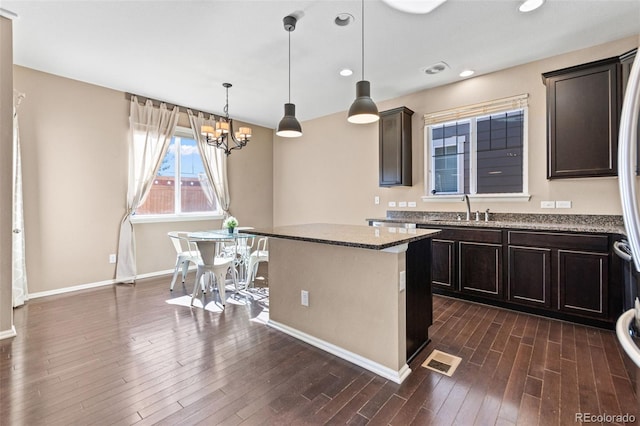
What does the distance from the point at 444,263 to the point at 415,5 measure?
281 cm

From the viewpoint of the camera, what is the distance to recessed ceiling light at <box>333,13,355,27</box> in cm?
272

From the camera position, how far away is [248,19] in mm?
2770

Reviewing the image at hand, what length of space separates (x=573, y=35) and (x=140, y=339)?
5153 millimetres

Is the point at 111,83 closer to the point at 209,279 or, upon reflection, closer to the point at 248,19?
the point at 248,19

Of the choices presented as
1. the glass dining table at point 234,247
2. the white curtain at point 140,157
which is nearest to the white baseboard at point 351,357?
the glass dining table at point 234,247

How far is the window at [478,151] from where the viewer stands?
12.4ft

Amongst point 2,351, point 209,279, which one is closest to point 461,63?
point 209,279

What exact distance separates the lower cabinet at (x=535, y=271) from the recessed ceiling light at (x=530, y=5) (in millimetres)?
2108

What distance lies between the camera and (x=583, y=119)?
10.1ft

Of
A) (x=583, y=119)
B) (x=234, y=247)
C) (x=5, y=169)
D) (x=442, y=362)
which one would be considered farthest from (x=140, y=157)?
(x=583, y=119)

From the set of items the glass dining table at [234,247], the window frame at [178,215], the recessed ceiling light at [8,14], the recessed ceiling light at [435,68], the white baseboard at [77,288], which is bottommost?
the white baseboard at [77,288]

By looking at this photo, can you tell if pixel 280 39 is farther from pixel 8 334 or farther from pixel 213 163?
pixel 8 334

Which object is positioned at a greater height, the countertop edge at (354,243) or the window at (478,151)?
the window at (478,151)

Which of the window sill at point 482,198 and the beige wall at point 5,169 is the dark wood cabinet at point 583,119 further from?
the beige wall at point 5,169
